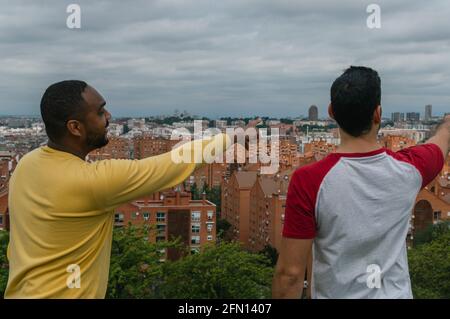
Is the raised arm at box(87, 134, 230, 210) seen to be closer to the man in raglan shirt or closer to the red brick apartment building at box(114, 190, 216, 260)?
the man in raglan shirt

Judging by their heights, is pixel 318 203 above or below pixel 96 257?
above

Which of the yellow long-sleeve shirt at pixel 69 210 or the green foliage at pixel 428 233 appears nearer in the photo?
the yellow long-sleeve shirt at pixel 69 210

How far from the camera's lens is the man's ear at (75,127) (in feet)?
3.10

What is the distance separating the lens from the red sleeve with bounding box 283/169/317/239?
87 centimetres

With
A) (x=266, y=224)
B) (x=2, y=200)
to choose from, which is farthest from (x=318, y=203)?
(x=266, y=224)

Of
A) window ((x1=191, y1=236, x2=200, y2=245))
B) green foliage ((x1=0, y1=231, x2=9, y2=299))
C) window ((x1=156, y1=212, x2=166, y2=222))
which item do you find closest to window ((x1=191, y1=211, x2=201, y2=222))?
window ((x1=191, y1=236, x2=200, y2=245))

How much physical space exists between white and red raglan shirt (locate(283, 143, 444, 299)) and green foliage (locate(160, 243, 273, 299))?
25.0 feet

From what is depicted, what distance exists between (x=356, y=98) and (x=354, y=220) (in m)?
0.20

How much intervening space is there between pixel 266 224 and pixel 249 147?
48.5 ft

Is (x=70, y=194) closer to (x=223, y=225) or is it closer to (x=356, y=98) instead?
(x=356, y=98)

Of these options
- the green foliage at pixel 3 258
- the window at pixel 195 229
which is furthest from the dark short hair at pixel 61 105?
the window at pixel 195 229

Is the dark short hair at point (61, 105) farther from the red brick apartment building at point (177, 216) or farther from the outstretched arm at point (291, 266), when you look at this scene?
the red brick apartment building at point (177, 216)
